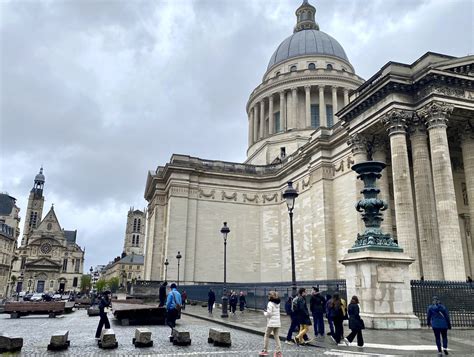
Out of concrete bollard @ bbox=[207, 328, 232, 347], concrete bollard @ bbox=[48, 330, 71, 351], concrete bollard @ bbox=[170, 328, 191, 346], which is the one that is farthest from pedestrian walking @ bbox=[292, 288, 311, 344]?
concrete bollard @ bbox=[48, 330, 71, 351]

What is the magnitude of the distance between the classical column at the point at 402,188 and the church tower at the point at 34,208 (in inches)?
5175

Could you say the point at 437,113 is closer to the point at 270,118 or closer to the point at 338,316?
the point at 338,316

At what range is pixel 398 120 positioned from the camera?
24.8m

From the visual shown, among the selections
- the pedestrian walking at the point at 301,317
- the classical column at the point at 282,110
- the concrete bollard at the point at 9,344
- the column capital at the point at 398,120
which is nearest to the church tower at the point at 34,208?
the classical column at the point at 282,110

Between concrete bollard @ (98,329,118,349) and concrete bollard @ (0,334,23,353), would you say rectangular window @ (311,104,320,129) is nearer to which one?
concrete bollard @ (98,329,118,349)

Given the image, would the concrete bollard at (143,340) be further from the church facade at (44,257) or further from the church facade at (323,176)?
the church facade at (44,257)

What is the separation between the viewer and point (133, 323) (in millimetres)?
17938

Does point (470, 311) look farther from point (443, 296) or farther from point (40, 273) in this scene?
point (40, 273)

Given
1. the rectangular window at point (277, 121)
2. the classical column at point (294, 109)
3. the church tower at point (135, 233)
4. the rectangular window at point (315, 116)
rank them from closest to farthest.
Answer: the classical column at point (294, 109) < the rectangular window at point (315, 116) < the rectangular window at point (277, 121) < the church tower at point (135, 233)

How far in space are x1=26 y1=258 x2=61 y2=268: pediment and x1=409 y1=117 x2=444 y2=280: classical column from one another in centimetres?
11075

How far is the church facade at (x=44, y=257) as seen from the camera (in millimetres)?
111188

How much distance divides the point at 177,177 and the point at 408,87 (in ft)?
79.3

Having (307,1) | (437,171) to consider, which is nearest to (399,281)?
(437,171)

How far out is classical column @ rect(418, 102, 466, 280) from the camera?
21406 millimetres
